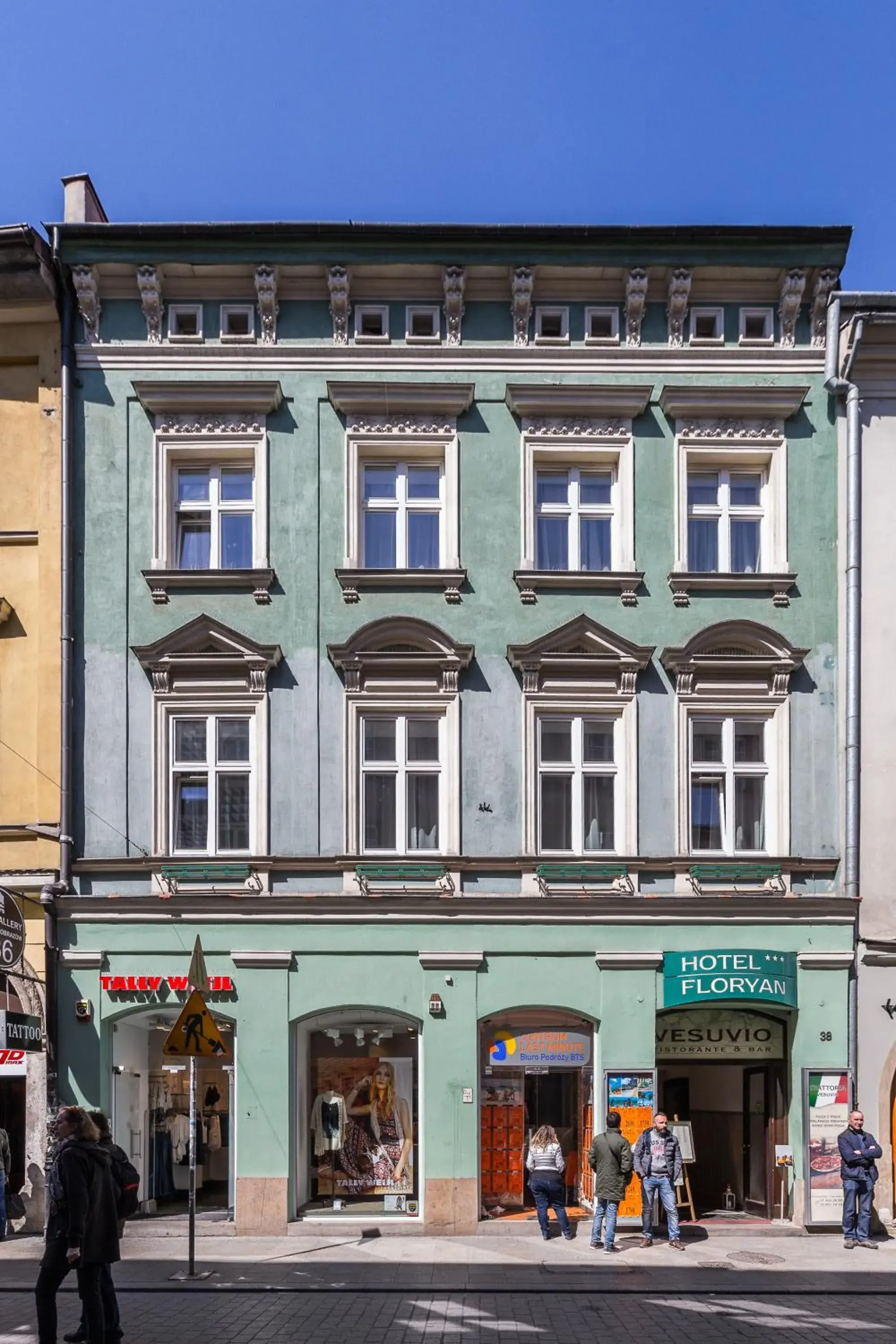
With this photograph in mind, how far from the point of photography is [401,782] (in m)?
17.9

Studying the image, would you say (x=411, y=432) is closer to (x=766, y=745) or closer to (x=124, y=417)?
(x=124, y=417)

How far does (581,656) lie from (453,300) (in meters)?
4.96

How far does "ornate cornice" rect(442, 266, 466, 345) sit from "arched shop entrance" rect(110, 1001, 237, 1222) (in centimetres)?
928

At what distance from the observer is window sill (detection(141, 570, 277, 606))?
18000 millimetres

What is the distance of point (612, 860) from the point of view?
1762 cm

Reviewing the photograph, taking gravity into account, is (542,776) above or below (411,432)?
below

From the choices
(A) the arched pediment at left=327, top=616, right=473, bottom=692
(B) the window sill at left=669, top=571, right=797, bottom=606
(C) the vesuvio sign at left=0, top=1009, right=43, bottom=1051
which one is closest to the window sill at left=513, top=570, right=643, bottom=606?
(B) the window sill at left=669, top=571, right=797, bottom=606

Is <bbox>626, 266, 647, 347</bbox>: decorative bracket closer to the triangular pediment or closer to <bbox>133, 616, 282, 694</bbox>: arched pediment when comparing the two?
the triangular pediment

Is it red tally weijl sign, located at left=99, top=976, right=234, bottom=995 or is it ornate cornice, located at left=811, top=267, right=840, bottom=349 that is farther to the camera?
ornate cornice, located at left=811, top=267, right=840, bottom=349

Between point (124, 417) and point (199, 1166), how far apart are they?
32.1 ft

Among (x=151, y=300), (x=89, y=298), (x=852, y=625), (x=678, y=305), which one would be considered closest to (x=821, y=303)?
(x=678, y=305)

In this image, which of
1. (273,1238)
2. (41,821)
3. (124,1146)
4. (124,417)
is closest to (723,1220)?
(273,1238)

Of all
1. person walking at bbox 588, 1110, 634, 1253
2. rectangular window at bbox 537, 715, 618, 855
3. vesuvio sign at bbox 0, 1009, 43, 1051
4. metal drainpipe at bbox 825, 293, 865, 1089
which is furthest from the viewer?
rectangular window at bbox 537, 715, 618, 855

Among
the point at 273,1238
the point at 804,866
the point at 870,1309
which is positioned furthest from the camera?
the point at 804,866
